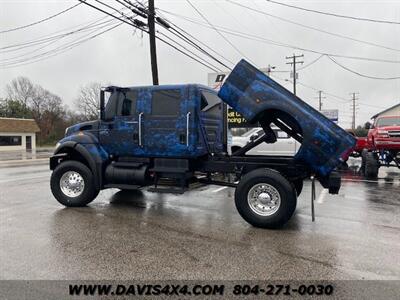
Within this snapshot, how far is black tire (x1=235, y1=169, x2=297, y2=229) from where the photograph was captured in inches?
237

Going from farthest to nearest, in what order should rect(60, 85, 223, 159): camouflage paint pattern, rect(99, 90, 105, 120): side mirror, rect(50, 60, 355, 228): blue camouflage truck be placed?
rect(99, 90, 105, 120): side mirror
rect(60, 85, 223, 159): camouflage paint pattern
rect(50, 60, 355, 228): blue camouflage truck

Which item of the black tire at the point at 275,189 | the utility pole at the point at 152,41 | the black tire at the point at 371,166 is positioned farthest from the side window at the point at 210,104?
the utility pole at the point at 152,41

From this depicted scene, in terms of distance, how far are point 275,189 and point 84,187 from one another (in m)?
4.15

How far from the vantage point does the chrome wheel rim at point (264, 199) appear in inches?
243

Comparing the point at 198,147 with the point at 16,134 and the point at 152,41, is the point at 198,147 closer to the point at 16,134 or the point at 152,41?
the point at 152,41

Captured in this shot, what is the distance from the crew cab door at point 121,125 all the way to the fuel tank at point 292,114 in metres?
2.13

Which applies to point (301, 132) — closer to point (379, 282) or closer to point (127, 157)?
point (379, 282)

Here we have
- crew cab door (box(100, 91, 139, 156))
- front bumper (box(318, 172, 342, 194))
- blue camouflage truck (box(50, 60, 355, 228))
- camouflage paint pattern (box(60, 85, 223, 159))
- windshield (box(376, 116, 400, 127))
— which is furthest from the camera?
windshield (box(376, 116, 400, 127))

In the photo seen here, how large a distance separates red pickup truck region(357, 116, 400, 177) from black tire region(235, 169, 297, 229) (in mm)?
9817

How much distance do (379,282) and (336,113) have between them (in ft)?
147

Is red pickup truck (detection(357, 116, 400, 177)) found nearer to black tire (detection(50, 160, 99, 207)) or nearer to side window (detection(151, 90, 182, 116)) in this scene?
side window (detection(151, 90, 182, 116))

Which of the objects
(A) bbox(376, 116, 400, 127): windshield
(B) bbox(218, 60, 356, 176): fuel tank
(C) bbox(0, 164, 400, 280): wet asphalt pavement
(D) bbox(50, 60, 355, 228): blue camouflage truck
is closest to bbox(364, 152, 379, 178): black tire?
(A) bbox(376, 116, 400, 127): windshield

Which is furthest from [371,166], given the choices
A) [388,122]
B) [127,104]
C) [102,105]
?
[102,105]

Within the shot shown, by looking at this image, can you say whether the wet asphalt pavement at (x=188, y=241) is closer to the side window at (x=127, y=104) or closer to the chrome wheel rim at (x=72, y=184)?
the chrome wheel rim at (x=72, y=184)
